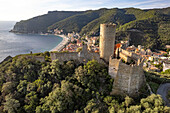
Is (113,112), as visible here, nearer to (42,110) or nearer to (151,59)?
(42,110)

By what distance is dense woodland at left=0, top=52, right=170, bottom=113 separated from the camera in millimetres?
12289

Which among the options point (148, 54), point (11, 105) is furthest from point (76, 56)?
point (148, 54)

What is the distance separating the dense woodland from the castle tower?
6.07 ft

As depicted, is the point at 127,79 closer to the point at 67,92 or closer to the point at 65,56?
the point at 67,92

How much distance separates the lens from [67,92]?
44.3 feet

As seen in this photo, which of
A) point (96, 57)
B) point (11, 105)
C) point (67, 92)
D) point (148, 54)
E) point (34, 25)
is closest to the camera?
point (67, 92)

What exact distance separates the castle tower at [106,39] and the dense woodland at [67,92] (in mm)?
1851

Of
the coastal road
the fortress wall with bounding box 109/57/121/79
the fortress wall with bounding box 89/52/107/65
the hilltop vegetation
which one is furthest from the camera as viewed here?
the hilltop vegetation

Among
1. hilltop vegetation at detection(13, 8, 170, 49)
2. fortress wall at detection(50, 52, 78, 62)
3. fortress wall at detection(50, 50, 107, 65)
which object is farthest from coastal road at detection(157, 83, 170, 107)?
hilltop vegetation at detection(13, 8, 170, 49)

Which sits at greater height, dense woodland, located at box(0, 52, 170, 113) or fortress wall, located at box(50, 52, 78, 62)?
fortress wall, located at box(50, 52, 78, 62)

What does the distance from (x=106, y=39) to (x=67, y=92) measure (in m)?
8.33

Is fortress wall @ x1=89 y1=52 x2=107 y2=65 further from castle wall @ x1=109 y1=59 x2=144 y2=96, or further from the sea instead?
the sea

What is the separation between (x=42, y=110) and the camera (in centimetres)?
1350

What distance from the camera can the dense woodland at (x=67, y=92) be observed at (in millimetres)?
12289
